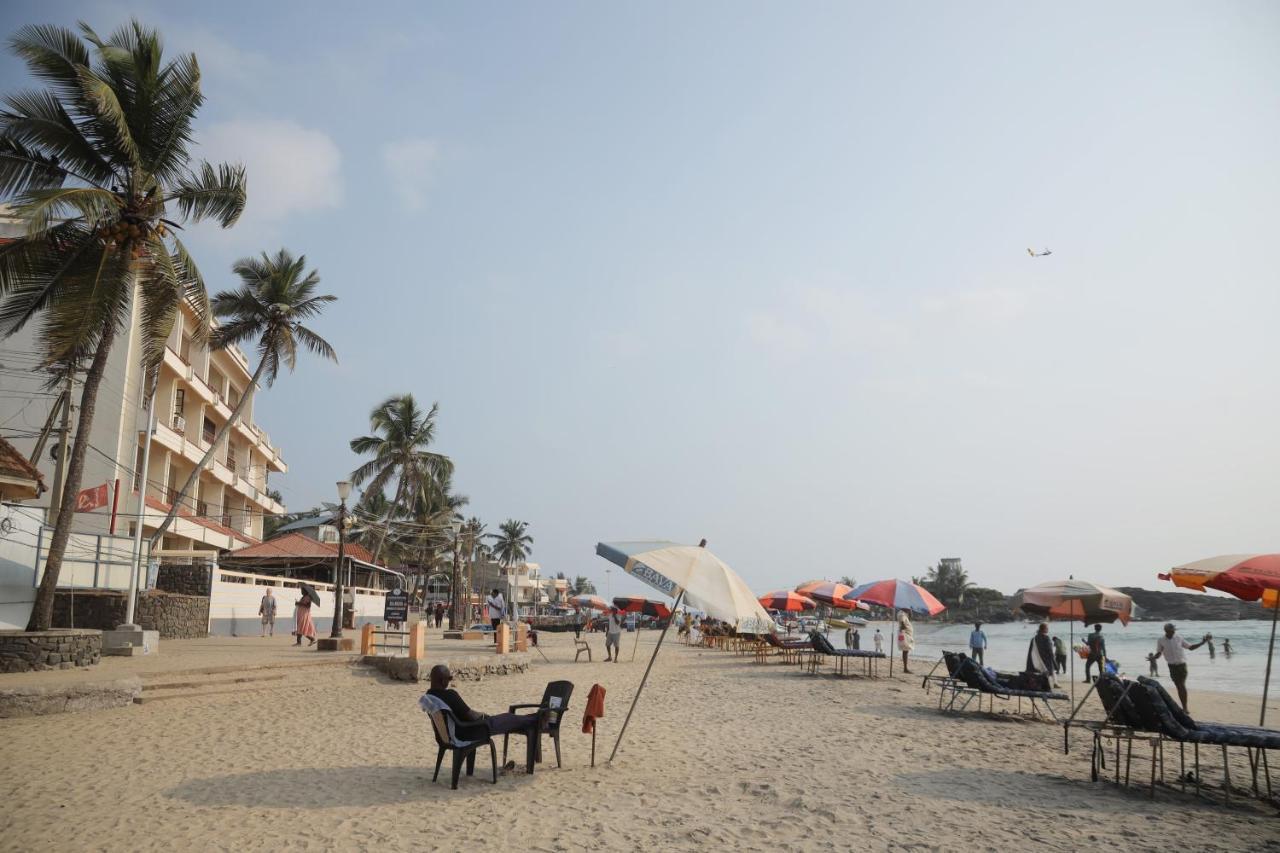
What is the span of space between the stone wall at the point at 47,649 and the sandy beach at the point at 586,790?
3322mm

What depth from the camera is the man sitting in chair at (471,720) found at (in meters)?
6.89

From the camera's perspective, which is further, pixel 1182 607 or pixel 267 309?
pixel 1182 607

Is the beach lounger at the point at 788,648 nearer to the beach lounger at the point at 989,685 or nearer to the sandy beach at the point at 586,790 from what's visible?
the beach lounger at the point at 989,685

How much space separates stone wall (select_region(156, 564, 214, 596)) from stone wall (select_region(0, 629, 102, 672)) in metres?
11.2

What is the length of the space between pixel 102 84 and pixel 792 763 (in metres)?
14.9

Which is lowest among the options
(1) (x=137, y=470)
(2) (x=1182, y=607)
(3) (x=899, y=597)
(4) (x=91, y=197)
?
(2) (x=1182, y=607)

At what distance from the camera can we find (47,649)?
41.9ft

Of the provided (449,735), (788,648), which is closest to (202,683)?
(449,735)

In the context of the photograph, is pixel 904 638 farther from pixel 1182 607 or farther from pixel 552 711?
pixel 1182 607

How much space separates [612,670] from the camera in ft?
64.4

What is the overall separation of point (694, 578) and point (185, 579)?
2257cm

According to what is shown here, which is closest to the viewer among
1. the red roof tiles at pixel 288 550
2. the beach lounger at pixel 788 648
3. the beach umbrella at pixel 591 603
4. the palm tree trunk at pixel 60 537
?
the palm tree trunk at pixel 60 537

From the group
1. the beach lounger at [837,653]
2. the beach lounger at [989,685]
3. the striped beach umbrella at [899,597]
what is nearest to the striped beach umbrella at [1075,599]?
the beach lounger at [989,685]

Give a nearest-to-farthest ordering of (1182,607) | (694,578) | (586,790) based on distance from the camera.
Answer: (586,790), (694,578), (1182,607)
